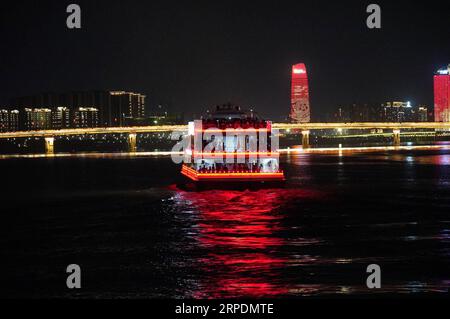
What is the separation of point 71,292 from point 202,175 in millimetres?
30480

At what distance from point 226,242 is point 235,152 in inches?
895

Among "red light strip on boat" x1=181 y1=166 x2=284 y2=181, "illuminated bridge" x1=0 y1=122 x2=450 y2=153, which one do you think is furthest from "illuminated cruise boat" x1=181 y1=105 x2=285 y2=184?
"illuminated bridge" x1=0 y1=122 x2=450 y2=153

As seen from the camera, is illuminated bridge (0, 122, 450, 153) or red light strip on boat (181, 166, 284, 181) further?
illuminated bridge (0, 122, 450, 153)

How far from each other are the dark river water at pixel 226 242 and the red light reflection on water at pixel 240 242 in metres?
0.05

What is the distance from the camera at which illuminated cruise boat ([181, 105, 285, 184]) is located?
162 ft

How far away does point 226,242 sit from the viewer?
1094 inches

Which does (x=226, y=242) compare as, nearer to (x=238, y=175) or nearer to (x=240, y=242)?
(x=240, y=242)

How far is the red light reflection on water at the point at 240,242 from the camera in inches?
777

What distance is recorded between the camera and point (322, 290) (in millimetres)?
19234

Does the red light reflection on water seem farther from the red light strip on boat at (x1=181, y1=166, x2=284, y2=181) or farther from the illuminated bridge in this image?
the illuminated bridge

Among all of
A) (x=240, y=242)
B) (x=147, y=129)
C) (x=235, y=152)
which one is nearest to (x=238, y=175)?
(x=235, y=152)

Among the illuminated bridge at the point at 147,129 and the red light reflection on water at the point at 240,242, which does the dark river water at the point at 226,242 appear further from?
the illuminated bridge at the point at 147,129

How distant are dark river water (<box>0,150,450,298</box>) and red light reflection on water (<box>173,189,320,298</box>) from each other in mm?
53

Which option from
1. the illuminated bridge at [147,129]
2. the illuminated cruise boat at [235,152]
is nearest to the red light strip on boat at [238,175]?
the illuminated cruise boat at [235,152]
